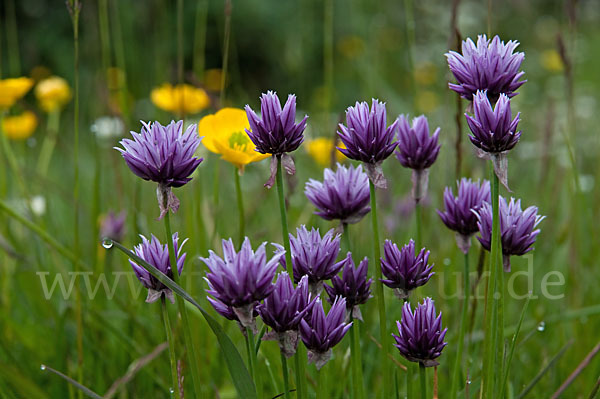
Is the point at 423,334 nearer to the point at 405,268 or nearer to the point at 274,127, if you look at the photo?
the point at 405,268

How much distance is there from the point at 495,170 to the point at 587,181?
1947 mm

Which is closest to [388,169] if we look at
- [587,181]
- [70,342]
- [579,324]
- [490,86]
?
[587,181]

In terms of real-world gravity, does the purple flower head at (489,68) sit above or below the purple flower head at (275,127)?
above

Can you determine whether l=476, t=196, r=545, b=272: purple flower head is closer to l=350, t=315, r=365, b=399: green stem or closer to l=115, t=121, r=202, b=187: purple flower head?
l=350, t=315, r=365, b=399: green stem

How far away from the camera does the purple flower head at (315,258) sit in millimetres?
603

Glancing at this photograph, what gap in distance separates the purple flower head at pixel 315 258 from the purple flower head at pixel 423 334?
88 mm

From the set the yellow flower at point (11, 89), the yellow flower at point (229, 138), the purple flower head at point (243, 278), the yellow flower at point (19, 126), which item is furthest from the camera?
the yellow flower at point (19, 126)

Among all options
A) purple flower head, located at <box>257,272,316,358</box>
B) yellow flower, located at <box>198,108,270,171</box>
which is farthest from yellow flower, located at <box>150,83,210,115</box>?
purple flower head, located at <box>257,272,316,358</box>

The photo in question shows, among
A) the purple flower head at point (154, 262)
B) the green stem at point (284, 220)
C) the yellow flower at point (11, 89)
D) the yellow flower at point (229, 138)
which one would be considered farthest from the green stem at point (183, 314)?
the yellow flower at point (11, 89)

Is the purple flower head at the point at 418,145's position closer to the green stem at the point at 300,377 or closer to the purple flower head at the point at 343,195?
the purple flower head at the point at 343,195

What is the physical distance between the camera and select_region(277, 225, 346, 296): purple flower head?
0.60 metres

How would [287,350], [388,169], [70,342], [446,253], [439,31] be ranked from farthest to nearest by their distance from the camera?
[439,31], [388,169], [446,253], [70,342], [287,350]

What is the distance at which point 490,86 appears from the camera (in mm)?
618

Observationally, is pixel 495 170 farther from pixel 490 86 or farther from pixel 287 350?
pixel 287 350
